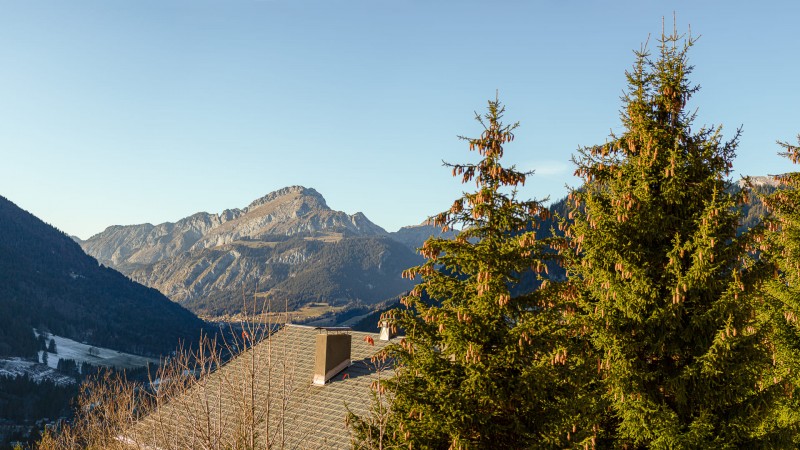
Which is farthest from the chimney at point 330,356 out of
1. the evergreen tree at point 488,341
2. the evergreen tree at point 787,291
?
the evergreen tree at point 787,291

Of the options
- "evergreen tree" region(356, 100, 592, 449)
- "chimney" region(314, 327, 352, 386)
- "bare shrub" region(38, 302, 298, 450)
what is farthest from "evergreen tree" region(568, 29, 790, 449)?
"chimney" region(314, 327, 352, 386)

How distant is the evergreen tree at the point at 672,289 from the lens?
14.0 m

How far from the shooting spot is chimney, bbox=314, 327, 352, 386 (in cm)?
2591

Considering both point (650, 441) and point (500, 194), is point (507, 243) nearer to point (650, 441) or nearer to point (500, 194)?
point (500, 194)

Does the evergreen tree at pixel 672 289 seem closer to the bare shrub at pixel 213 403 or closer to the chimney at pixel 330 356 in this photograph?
the bare shrub at pixel 213 403

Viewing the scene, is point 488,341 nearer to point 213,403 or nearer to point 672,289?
point 672,289

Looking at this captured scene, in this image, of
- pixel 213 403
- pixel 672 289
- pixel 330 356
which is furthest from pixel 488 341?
pixel 330 356

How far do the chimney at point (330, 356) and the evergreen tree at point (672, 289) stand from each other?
12851 mm

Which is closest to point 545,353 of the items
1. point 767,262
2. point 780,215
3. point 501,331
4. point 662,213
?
point 501,331

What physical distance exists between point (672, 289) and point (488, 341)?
13.4ft

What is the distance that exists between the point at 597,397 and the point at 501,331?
2.81 meters

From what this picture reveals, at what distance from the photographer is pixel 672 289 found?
14305mm

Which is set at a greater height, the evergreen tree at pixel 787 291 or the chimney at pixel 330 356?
the evergreen tree at pixel 787 291

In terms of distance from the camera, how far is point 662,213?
15.0m
